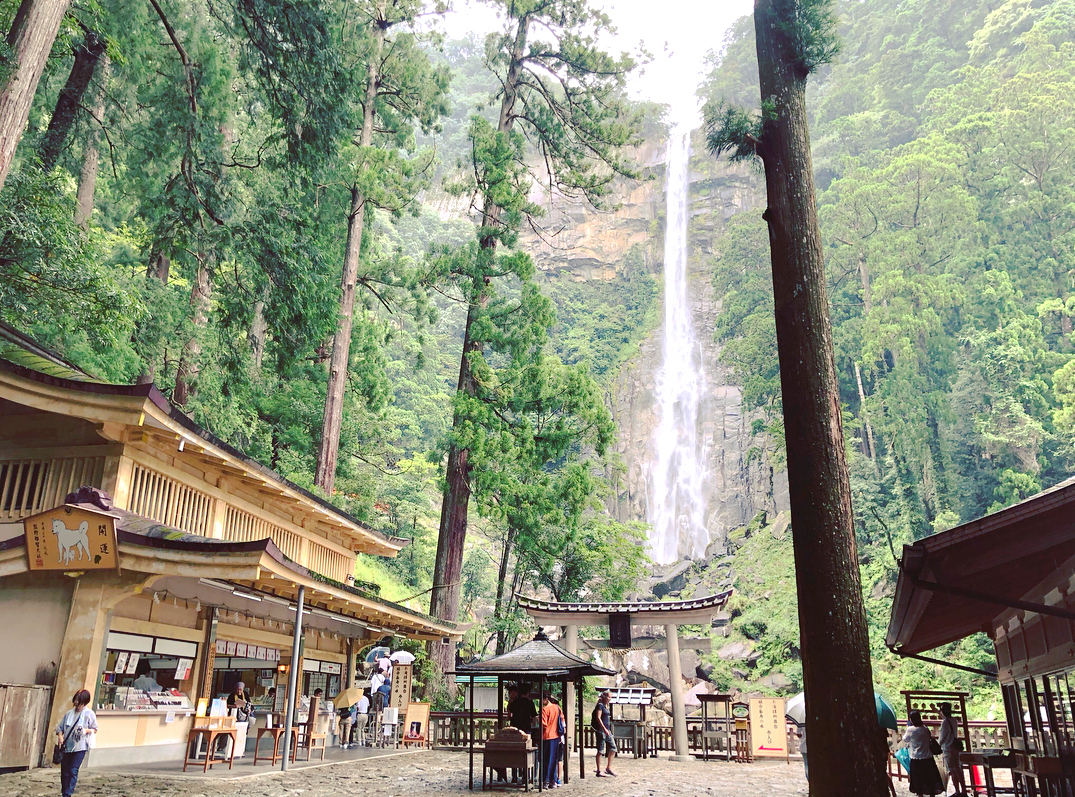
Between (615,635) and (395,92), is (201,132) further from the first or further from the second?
(615,635)

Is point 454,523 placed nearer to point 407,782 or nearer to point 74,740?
point 407,782

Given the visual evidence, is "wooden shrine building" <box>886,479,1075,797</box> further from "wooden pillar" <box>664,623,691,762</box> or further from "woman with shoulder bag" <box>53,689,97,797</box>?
"wooden pillar" <box>664,623,691,762</box>

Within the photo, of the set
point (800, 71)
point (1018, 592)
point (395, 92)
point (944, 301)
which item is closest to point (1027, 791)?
point (1018, 592)

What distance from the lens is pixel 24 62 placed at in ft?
25.4

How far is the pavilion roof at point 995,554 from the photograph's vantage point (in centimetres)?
462

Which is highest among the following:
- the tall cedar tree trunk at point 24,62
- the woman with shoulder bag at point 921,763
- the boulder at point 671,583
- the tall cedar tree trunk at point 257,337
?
the tall cedar tree trunk at point 257,337

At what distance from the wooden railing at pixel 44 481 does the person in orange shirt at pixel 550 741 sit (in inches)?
266

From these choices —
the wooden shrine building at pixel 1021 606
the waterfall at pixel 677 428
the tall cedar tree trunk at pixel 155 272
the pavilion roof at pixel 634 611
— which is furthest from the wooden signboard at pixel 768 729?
the waterfall at pixel 677 428

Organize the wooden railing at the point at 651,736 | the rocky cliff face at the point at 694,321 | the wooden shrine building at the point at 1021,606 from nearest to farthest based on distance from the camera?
the wooden shrine building at the point at 1021,606, the wooden railing at the point at 651,736, the rocky cliff face at the point at 694,321

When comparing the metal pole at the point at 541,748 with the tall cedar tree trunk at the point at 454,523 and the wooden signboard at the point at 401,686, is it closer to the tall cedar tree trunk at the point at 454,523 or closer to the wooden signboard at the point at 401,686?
the tall cedar tree trunk at the point at 454,523

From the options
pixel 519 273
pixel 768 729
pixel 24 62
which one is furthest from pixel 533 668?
pixel 519 273

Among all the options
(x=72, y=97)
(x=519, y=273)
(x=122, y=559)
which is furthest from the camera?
(x=519, y=273)

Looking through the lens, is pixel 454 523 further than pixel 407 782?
Yes

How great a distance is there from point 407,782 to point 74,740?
4.68 metres
